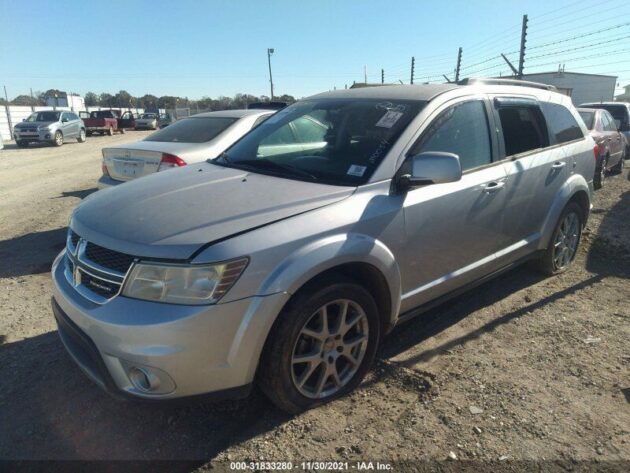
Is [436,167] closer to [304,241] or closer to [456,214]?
[456,214]

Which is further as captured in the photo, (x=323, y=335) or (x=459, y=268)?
(x=459, y=268)

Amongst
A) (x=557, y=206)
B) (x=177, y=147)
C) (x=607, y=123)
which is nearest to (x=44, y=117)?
(x=177, y=147)

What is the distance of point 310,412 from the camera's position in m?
2.72

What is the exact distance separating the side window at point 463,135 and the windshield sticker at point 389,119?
0.71ft

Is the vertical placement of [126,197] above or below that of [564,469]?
above

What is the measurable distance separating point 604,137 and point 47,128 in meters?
23.1

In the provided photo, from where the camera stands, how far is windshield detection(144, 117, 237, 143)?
6.25 metres

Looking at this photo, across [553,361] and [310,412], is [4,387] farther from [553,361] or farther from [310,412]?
[553,361]

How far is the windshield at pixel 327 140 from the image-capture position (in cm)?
299

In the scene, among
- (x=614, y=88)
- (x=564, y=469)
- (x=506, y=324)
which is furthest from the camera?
(x=614, y=88)

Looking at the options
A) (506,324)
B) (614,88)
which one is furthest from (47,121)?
(614,88)

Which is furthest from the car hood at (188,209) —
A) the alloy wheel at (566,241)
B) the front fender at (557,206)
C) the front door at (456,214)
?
the alloy wheel at (566,241)

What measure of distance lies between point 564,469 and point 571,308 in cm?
206

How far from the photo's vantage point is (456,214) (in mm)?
3223
